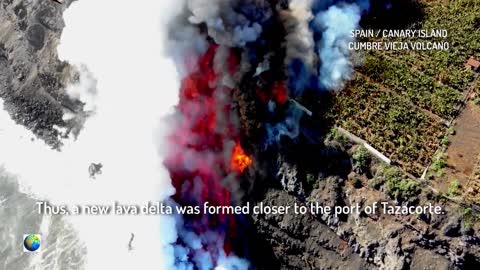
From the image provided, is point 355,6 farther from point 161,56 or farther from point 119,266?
point 119,266

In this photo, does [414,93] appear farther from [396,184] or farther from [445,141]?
[396,184]

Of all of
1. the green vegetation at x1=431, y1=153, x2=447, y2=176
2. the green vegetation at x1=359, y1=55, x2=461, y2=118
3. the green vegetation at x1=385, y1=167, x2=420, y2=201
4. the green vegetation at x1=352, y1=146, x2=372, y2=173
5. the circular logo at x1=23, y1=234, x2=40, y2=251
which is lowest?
the green vegetation at x1=385, y1=167, x2=420, y2=201

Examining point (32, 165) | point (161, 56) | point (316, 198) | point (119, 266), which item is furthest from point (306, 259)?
point (32, 165)

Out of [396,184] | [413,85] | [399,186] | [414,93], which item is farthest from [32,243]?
[413,85]

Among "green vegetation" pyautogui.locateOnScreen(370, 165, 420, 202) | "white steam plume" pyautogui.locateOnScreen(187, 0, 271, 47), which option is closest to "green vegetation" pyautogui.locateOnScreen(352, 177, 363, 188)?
"green vegetation" pyautogui.locateOnScreen(370, 165, 420, 202)

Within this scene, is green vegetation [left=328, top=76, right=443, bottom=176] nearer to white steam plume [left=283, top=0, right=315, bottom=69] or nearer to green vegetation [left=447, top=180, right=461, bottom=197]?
green vegetation [left=447, top=180, right=461, bottom=197]


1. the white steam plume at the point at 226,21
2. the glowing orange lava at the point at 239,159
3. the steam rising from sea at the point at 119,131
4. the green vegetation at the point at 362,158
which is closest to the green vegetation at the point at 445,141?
the green vegetation at the point at 362,158
